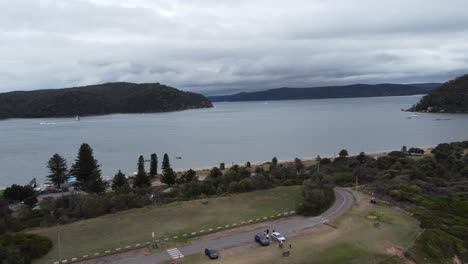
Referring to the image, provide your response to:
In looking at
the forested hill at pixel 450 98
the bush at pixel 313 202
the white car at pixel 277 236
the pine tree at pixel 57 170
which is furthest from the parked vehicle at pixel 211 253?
the forested hill at pixel 450 98

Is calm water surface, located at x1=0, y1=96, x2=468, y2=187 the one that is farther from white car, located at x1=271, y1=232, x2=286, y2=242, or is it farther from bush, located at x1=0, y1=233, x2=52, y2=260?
white car, located at x1=271, y1=232, x2=286, y2=242

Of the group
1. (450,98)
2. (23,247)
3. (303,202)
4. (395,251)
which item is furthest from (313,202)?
(450,98)

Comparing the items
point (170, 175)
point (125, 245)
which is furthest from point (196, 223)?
point (170, 175)

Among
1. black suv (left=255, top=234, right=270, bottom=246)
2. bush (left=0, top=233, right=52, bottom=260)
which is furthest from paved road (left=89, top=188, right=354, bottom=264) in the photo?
bush (left=0, top=233, right=52, bottom=260)

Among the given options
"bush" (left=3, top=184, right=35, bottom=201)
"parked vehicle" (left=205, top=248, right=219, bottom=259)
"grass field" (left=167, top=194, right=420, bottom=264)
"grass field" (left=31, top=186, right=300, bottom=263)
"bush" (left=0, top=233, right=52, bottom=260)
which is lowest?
"bush" (left=3, top=184, right=35, bottom=201)

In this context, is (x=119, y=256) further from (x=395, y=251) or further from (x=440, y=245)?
(x=440, y=245)

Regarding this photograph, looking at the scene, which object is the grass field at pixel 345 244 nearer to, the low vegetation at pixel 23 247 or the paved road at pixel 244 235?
the paved road at pixel 244 235

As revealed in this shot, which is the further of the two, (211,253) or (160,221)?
(160,221)
